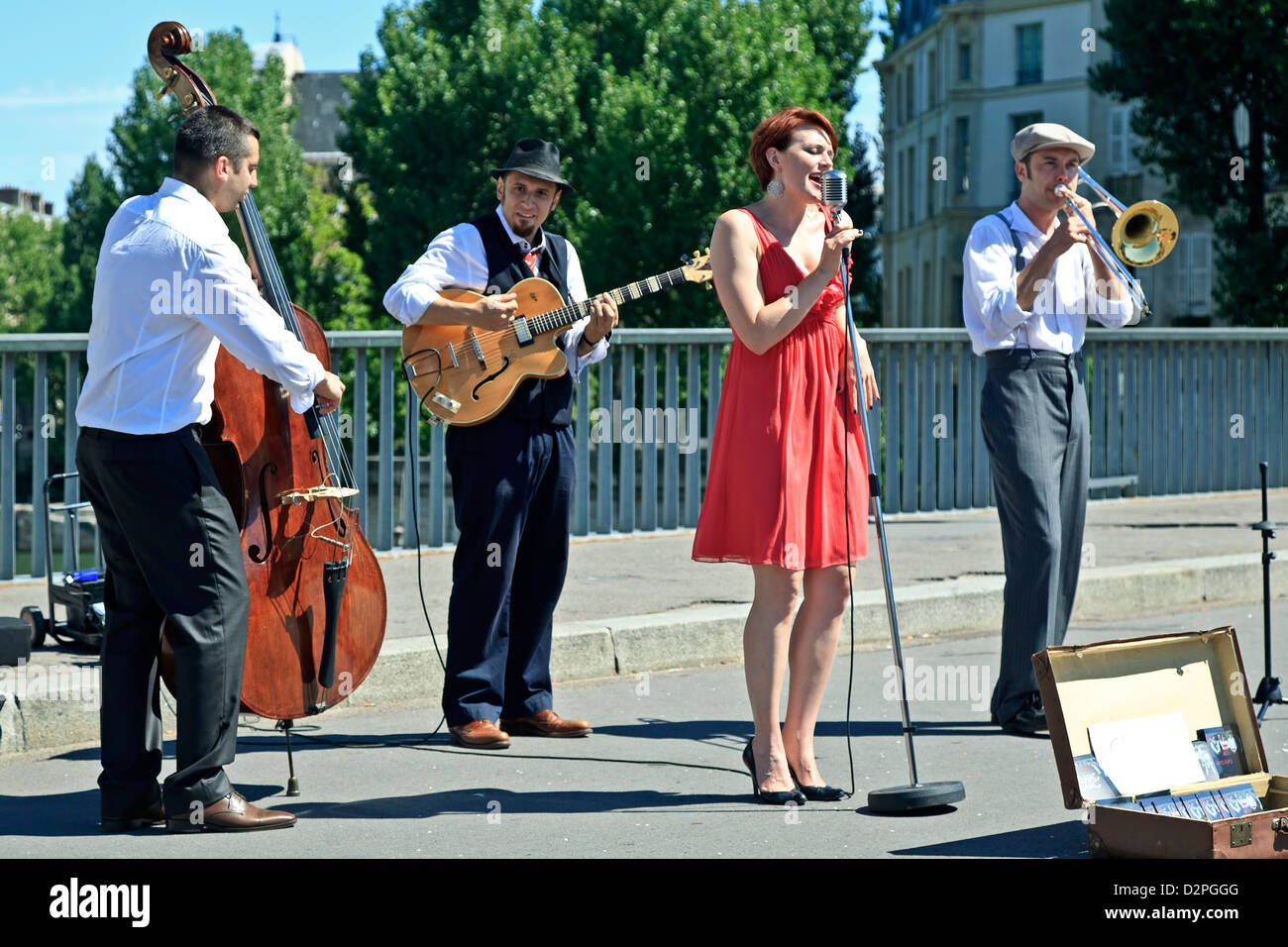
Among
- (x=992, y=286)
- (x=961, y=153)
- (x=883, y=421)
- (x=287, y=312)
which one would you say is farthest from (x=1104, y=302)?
(x=961, y=153)

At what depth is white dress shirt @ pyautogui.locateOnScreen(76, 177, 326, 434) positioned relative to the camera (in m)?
4.65

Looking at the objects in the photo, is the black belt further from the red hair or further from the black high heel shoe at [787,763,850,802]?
the black high heel shoe at [787,763,850,802]

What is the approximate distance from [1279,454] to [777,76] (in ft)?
96.4

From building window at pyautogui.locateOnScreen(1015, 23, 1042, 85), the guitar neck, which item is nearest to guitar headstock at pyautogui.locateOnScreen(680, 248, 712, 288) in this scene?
the guitar neck

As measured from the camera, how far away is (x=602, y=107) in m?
42.4

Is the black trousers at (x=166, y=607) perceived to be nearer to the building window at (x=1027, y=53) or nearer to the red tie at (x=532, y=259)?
the red tie at (x=532, y=259)

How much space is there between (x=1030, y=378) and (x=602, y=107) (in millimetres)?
37282

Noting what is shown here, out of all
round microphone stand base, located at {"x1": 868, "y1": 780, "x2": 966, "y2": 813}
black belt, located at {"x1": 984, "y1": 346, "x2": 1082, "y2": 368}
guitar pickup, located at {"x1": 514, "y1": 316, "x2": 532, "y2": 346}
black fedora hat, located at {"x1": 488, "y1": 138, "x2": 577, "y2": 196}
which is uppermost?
black fedora hat, located at {"x1": 488, "y1": 138, "x2": 577, "y2": 196}

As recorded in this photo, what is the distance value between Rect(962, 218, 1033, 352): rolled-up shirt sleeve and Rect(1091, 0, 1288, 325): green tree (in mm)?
21600

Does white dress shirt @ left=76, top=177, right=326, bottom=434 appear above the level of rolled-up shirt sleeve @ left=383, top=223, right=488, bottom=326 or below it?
below

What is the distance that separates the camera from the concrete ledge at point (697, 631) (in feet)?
19.7

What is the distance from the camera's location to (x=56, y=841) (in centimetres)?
466

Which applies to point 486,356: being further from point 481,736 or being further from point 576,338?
point 481,736

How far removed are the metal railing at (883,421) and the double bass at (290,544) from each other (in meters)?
2.57
